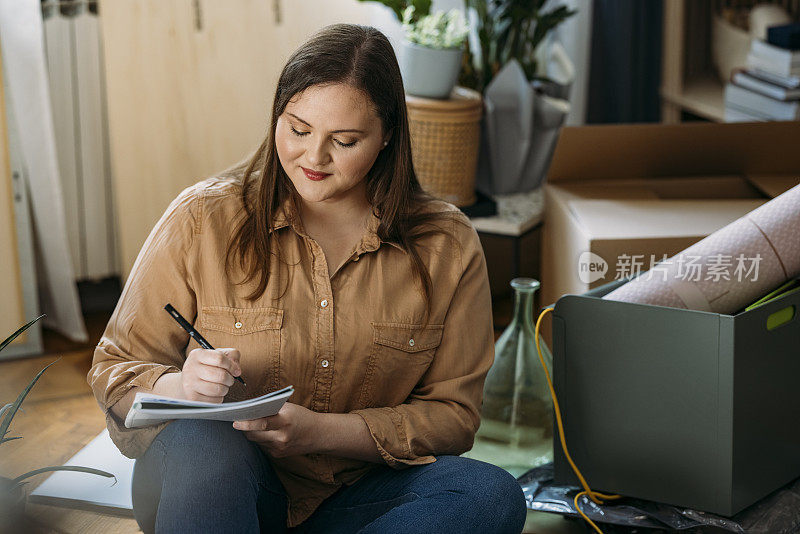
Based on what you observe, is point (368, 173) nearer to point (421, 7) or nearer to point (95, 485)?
point (95, 485)

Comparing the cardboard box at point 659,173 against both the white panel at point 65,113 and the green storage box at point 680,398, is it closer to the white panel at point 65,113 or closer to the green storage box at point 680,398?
the green storage box at point 680,398

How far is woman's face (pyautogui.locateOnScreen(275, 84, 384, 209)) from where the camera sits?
1168 millimetres

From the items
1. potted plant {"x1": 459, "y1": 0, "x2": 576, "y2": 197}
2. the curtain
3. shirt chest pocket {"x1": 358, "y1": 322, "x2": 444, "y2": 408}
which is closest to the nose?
shirt chest pocket {"x1": 358, "y1": 322, "x2": 444, "y2": 408}

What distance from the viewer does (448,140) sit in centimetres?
209

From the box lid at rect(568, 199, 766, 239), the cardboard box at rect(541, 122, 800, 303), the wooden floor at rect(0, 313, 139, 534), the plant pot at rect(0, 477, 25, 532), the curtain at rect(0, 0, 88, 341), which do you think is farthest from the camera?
the curtain at rect(0, 0, 88, 341)

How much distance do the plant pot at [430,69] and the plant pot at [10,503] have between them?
132cm

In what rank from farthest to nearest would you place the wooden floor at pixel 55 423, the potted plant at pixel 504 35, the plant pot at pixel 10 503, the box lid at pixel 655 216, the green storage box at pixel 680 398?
the potted plant at pixel 504 35, the box lid at pixel 655 216, the green storage box at pixel 680 398, the wooden floor at pixel 55 423, the plant pot at pixel 10 503

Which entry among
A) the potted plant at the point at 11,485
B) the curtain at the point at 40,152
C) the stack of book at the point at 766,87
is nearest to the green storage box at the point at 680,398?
the potted plant at the point at 11,485

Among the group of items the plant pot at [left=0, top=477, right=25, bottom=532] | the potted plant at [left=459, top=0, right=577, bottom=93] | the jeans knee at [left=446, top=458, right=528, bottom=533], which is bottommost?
the jeans knee at [left=446, top=458, right=528, bottom=533]

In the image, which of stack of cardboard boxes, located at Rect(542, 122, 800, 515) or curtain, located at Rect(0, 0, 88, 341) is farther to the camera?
curtain, located at Rect(0, 0, 88, 341)

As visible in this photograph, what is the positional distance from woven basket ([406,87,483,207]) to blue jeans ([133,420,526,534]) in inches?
37.3

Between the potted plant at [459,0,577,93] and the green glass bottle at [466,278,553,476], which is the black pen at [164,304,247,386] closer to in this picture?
the green glass bottle at [466,278,553,476]

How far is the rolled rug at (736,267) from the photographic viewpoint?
1371 millimetres

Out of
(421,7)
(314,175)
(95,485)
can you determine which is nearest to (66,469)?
(95,485)
